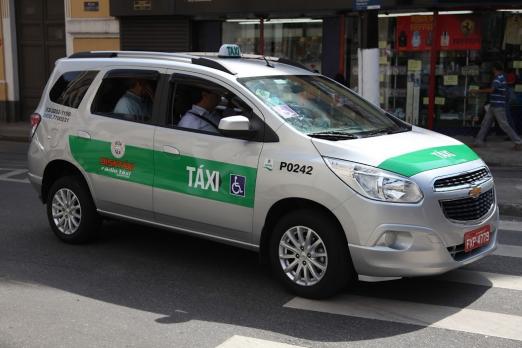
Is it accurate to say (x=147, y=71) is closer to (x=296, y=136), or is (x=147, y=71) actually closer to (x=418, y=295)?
(x=296, y=136)

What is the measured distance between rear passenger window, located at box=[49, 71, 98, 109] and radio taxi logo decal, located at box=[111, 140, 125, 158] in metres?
0.76

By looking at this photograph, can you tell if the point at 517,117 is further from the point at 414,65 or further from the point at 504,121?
the point at 414,65

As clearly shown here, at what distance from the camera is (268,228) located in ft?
17.2

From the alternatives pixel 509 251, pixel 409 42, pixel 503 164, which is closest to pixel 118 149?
pixel 509 251

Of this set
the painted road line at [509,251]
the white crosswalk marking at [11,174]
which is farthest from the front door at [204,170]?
the white crosswalk marking at [11,174]

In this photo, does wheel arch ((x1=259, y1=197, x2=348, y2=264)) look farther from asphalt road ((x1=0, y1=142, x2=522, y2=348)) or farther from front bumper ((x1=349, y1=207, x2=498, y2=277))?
asphalt road ((x1=0, y1=142, x2=522, y2=348))

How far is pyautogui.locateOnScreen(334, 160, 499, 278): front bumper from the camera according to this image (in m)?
4.60

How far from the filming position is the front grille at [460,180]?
4707mm

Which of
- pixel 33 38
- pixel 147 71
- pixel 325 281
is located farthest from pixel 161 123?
pixel 33 38

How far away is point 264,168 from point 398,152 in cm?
102

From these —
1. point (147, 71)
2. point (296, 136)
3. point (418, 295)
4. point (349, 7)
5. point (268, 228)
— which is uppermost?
point (349, 7)

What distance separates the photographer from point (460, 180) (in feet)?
15.9

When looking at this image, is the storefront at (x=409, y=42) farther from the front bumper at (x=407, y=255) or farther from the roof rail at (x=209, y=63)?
the front bumper at (x=407, y=255)

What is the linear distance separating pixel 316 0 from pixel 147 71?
9289 mm
